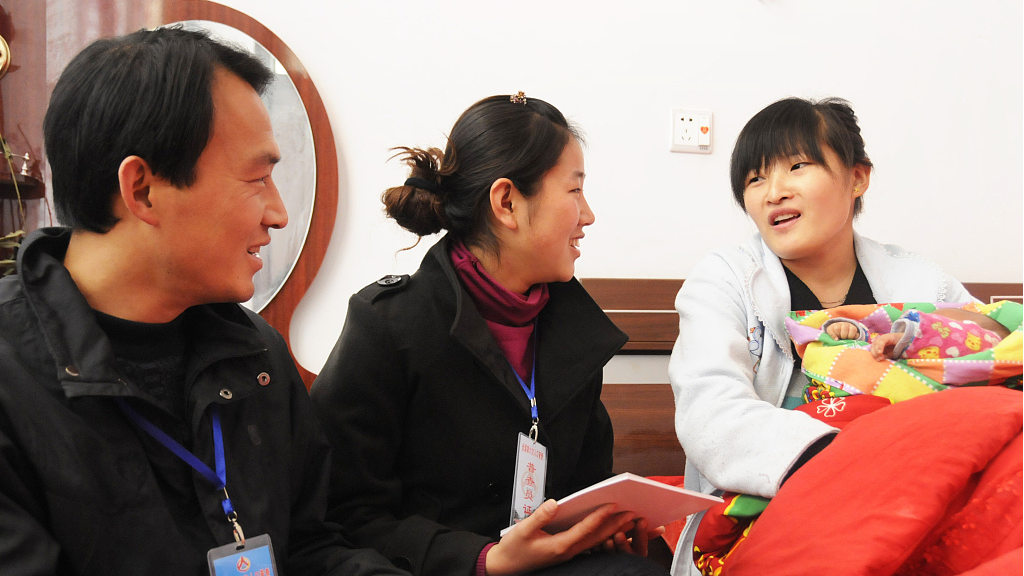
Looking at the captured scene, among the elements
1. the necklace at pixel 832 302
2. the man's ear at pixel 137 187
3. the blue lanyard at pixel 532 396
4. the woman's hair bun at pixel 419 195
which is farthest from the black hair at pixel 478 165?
the necklace at pixel 832 302

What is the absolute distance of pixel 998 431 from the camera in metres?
0.69

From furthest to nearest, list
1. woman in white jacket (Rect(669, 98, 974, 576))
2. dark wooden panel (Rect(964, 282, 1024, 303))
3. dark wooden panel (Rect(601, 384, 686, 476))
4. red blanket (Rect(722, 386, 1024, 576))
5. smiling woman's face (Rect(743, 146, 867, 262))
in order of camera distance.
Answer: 1. dark wooden panel (Rect(964, 282, 1024, 303))
2. dark wooden panel (Rect(601, 384, 686, 476))
3. smiling woman's face (Rect(743, 146, 867, 262))
4. woman in white jacket (Rect(669, 98, 974, 576))
5. red blanket (Rect(722, 386, 1024, 576))

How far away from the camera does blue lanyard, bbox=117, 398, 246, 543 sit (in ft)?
2.51

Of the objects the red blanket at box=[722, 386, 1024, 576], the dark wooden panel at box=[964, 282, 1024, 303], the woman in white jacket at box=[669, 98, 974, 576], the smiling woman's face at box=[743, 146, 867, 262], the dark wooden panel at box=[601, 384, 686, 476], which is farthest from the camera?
the dark wooden panel at box=[964, 282, 1024, 303]

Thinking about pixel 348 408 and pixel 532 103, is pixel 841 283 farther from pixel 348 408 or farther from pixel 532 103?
pixel 348 408

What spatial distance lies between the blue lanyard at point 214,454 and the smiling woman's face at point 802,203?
1004mm

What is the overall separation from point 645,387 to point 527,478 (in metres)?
0.67

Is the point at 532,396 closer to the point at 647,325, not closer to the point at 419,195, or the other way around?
the point at 419,195

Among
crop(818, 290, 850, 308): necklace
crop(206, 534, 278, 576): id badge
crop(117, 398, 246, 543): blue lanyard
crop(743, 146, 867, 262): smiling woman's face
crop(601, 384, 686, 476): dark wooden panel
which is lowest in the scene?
crop(601, 384, 686, 476): dark wooden panel

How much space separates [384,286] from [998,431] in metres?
0.84

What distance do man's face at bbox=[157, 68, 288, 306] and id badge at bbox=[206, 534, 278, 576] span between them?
287mm

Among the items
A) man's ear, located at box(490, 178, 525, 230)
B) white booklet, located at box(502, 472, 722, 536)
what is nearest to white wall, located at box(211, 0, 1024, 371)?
man's ear, located at box(490, 178, 525, 230)

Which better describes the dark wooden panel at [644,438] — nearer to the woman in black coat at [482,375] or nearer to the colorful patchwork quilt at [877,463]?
the woman in black coat at [482,375]

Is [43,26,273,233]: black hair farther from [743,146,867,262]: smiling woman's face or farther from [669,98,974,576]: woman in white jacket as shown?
[743,146,867,262]: smiling woman's face
